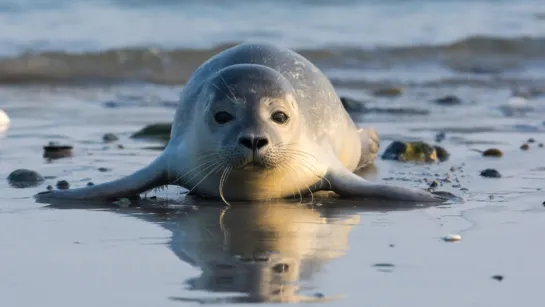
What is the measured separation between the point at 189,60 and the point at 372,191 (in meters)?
10.3

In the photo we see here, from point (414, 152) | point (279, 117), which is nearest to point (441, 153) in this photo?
point (414, 152)

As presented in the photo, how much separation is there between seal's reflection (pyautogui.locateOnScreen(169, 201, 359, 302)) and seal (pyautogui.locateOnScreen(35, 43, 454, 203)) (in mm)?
202

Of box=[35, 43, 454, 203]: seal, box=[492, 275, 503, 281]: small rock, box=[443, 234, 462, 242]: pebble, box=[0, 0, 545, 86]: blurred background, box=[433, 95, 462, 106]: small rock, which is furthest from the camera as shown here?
box=[0, 0, 545, 86]: blurred background

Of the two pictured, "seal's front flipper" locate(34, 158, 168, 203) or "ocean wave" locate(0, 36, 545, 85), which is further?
"ocean wave" locate(0, 36, 545, 85)

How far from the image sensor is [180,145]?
22.6 feet

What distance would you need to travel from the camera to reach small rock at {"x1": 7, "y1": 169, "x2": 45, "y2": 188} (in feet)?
24.3

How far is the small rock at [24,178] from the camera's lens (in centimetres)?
740

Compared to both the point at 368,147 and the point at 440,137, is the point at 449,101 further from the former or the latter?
the point at 368,147

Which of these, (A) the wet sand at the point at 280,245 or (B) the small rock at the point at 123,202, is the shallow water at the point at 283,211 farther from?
(B) the small rock at the point at 123,202

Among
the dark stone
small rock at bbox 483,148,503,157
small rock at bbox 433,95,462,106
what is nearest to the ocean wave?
small rock at bbox 433,95,462,106

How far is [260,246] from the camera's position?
541 centimetres

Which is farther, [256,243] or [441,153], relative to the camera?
[441,153]

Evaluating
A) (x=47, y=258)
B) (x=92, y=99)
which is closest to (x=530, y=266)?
(x=47, y=258)

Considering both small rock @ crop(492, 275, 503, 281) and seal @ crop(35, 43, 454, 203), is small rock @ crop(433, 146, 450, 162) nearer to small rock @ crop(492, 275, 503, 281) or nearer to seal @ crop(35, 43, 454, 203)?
seal @ crop(35, 43, 454, 203)
